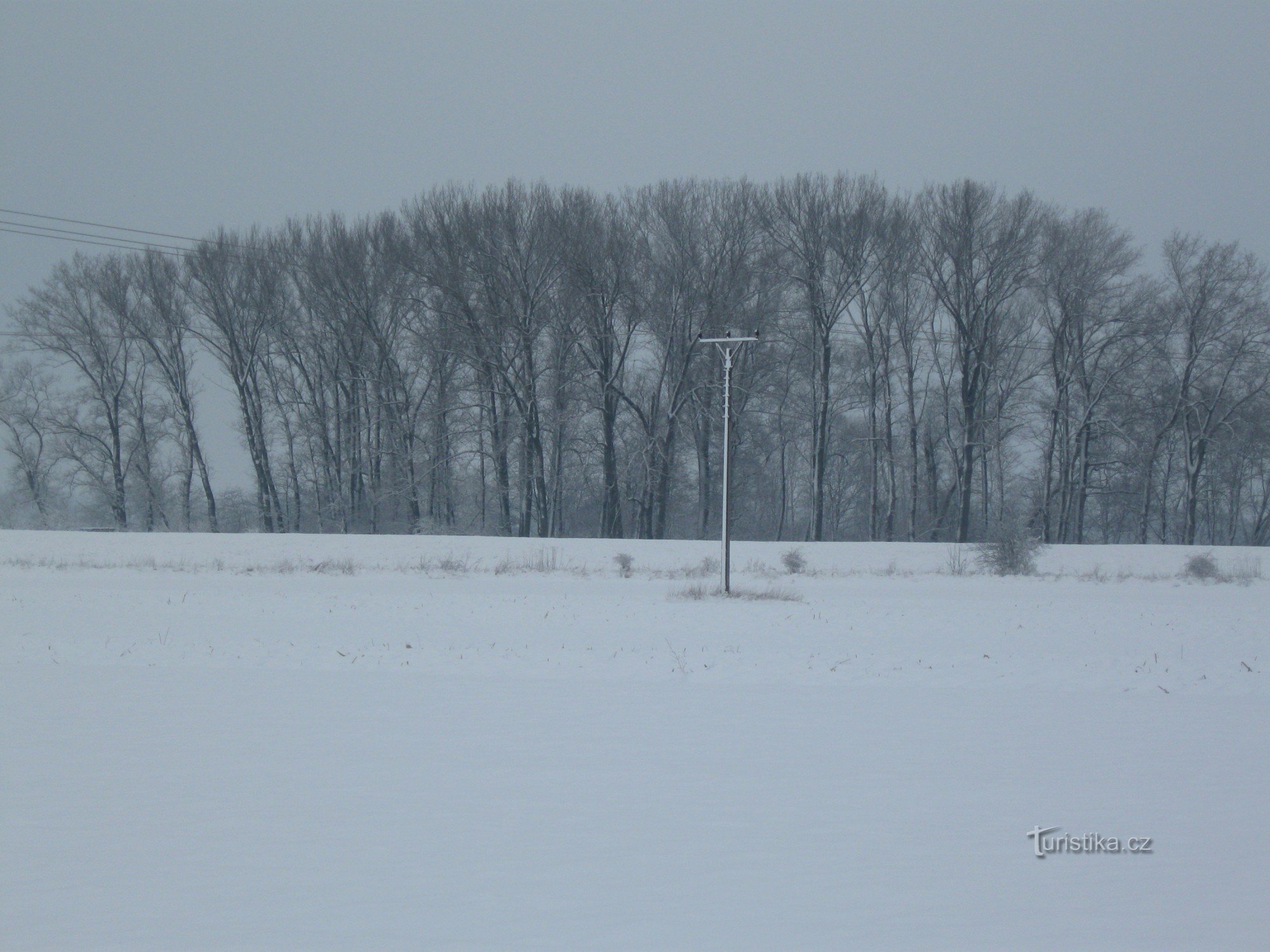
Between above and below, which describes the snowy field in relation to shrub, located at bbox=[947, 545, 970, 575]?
above

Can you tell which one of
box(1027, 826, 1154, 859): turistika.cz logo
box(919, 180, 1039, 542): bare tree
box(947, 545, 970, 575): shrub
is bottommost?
box(947, 545, 970, 575): shrub

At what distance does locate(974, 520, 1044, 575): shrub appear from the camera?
2672 centimetres

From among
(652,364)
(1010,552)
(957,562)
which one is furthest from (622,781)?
(652,364)

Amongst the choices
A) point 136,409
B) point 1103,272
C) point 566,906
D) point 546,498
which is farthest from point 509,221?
point 566,906

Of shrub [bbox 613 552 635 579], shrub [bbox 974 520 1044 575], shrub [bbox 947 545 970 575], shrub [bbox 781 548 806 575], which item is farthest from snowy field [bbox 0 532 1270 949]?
shrub [bbox 947 545 970 575]

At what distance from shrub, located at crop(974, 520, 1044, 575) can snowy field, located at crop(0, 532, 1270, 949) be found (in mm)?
9782

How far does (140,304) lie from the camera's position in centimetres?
4459

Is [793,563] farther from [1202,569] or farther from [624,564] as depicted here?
[1202,569]

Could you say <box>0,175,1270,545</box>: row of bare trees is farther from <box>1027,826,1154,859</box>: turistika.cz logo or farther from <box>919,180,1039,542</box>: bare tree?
<box>1027,826,1154,859</box>: turistika.cz logo

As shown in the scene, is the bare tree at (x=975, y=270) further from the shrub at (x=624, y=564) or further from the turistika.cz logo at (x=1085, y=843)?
the turistika.cz logo at (x=1085, y=843)

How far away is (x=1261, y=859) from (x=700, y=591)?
15.1 metres

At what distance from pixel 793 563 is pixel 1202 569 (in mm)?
11389

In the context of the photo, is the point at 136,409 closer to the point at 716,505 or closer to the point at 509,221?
the point at 509,221

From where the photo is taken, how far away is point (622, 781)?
7.42m
